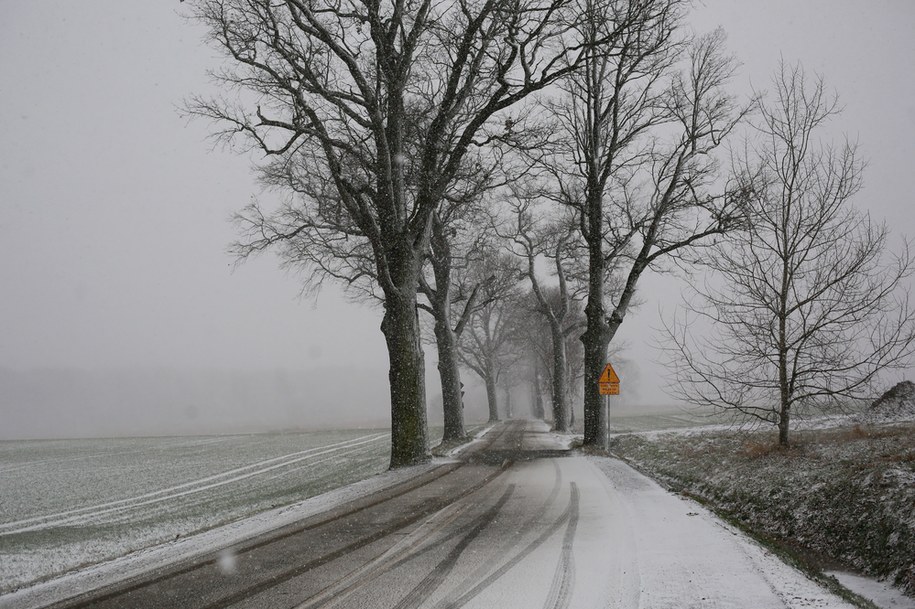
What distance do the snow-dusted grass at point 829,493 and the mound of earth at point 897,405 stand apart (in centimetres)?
521

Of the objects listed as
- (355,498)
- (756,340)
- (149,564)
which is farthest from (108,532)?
(756,340)

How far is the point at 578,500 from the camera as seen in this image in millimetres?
8102

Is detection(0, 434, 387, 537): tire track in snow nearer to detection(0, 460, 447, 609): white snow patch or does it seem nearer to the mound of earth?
detection(0, 460, 447, 609): white snow patch

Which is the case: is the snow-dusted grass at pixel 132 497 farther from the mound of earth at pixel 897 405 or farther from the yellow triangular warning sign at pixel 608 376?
the mound of earth at pixel 897 405

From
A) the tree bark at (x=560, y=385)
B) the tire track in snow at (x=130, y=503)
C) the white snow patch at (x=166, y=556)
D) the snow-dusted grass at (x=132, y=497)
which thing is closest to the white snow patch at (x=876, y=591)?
the white snow patch at (x=166, y=556)

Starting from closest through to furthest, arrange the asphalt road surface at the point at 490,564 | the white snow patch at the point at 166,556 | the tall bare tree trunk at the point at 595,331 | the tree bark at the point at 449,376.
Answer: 1. the asphalt road surface at the point at 490,564
2. the white snow patch at the point at 166,556
3. the tall bare tree trunk at the point at 595,331
4. the tree bark at the point at 449,376

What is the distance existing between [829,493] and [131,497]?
1636 cm

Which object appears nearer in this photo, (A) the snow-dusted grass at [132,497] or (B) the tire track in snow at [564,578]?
(B) the tire track in snow at [564,578]

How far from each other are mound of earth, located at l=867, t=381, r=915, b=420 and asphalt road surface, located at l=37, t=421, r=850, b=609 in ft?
32.7

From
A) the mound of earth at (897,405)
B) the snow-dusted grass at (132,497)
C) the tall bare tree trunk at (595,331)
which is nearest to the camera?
the snow-dusted grass at (132,497)

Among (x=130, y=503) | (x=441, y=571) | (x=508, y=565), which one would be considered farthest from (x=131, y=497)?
(x=508, y=565)

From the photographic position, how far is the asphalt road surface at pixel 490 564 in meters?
4.17

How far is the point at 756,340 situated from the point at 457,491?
232 inches

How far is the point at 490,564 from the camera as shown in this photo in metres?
4.99
